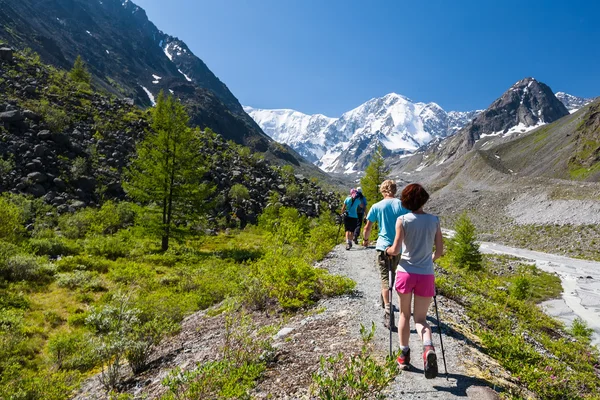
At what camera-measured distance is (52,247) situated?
18.4 metres

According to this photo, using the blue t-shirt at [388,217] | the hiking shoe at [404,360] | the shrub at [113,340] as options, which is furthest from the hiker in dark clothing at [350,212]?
the shrub at [113,340]

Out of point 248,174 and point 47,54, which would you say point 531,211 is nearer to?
point 248,174

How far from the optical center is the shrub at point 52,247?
17.9 m

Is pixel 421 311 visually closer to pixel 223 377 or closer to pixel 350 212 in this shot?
pixel 223 377

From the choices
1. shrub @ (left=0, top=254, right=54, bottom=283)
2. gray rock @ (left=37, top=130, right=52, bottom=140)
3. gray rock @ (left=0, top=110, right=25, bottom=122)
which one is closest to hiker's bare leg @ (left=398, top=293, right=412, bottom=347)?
shrub @ (left=0, top=254, right=54, bottom=283)

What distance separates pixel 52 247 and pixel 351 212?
1728 centimetres

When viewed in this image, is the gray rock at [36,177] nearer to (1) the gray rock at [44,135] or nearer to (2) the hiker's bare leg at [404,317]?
(1) the gray rock at [44,135]

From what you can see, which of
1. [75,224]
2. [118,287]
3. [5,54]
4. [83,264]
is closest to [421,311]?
[118,287]

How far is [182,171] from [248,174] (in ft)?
73.2

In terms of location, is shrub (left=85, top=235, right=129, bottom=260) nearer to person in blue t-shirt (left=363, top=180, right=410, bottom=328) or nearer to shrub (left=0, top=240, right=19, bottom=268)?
shrub (left=0, top=240, right=19, bottom=268)

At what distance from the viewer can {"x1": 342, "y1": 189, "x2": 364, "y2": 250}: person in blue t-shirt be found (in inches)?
505

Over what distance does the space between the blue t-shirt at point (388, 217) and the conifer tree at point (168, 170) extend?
17235 mm

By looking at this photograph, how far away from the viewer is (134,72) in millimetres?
184250

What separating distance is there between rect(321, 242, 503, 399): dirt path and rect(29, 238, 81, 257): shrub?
1785 cm
